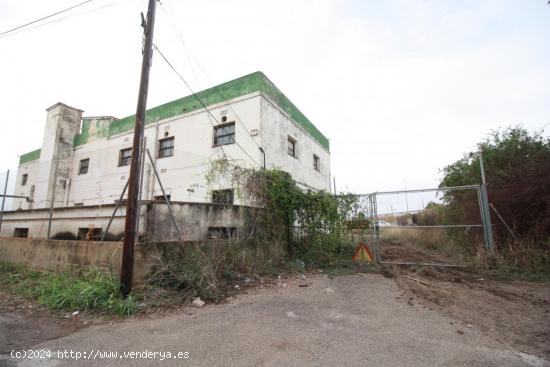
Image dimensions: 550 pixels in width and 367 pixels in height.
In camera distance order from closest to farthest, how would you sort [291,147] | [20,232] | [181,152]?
[20,232]
[181,152]
[291,147]

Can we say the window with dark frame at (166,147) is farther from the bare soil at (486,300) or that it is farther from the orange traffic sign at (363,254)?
the bare soil at (486,300)

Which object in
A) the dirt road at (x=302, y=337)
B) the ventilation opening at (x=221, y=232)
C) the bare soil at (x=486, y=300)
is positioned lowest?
the dirt road at (x=302, y=337)

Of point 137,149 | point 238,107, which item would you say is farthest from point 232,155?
point 137,149

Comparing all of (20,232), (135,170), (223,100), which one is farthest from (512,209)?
(20,232)

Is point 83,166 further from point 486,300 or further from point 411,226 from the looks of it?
point 486,300

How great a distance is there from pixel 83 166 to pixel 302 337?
1895 cm

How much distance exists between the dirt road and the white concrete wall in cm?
590

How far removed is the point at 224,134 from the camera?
11.5m

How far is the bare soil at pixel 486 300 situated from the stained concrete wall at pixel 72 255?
17.2 ft

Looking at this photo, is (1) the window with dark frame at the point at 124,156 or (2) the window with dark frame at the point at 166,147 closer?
(2) the window with dark frame at the point at 166,147

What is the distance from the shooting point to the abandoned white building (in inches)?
322

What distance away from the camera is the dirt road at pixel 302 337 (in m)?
2.79

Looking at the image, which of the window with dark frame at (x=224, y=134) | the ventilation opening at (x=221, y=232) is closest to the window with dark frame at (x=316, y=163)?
the window with dark frame at (x=224, y=134)

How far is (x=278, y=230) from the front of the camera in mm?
8500
